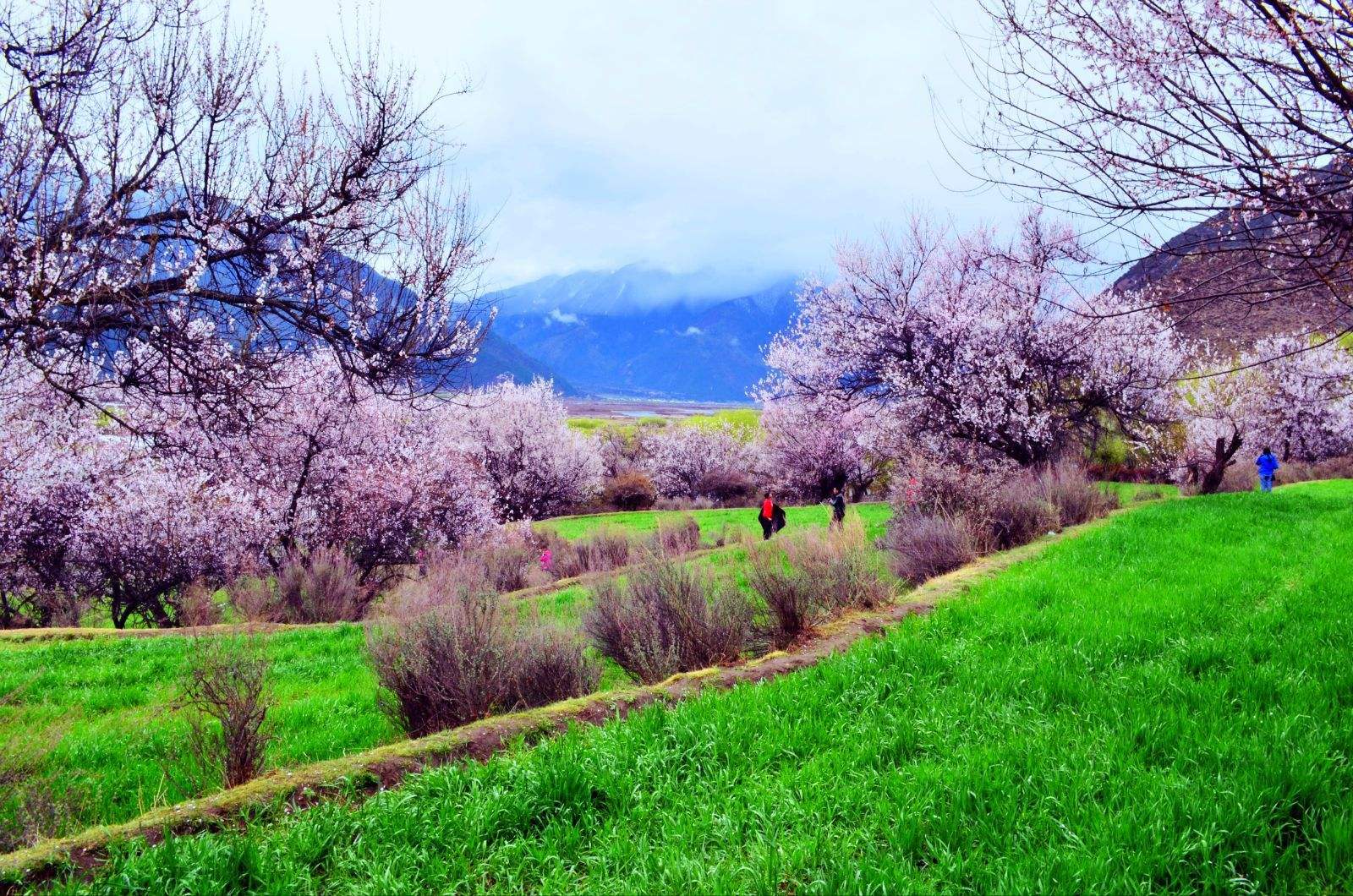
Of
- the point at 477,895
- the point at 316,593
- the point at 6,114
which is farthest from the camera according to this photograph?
the point at 316,593

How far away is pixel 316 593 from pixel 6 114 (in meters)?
11.0

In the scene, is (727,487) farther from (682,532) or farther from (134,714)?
(134,714)

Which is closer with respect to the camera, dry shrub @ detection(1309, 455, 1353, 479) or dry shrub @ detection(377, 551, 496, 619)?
dry shrub @ detection(377, 551, 496, 619)

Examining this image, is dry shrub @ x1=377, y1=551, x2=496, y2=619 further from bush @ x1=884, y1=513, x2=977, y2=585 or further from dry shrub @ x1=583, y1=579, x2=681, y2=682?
bush @ x1=884, y1=513, x2=977, y2=585

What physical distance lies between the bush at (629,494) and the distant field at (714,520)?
979 centimetres

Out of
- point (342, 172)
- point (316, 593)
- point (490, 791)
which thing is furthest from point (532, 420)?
point (490, 791)

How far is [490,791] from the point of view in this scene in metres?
3.65

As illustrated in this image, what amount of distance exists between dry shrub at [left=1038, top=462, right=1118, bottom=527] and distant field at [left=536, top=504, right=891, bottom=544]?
5245mm

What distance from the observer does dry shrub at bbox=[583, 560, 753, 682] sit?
7250 millimetres

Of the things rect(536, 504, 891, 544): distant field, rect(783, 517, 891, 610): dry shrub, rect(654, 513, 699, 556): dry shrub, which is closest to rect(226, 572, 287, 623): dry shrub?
rect(654, 513, 699, 556): dry shrub

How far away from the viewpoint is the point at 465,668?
247 inches

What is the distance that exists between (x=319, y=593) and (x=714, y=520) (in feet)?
58.1

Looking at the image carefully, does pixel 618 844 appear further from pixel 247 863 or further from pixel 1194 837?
pixel 1194 837

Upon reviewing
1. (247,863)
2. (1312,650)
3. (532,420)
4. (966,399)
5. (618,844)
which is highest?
(532,420)
